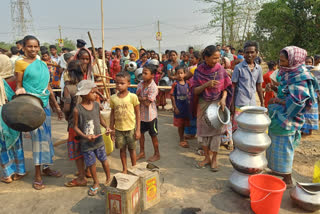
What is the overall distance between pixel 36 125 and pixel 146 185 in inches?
59.4

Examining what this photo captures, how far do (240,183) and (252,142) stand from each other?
55 centimetres

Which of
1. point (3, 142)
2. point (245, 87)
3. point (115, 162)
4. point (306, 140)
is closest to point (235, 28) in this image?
point (306, 140)

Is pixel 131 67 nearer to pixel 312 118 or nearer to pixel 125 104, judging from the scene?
pixel 125 104

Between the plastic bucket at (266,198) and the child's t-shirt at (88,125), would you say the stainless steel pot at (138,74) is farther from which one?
the plastic bucket at (266,198)

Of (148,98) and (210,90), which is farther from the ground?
(210,90)

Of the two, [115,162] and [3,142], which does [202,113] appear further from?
[3,142]

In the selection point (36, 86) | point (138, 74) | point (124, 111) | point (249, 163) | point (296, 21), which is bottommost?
point (249, 163)

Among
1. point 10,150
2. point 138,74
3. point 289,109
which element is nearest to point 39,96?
point 10,150

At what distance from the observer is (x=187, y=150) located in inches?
181

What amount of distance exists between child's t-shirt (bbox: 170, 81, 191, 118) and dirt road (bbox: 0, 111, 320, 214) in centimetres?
77

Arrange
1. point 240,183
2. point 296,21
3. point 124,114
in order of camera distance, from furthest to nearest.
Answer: point 296,21 → point 124,114 → point 240,183

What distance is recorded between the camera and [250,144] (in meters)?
2.81

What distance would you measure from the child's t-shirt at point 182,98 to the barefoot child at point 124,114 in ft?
4.70

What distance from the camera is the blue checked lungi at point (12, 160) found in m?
3.36
